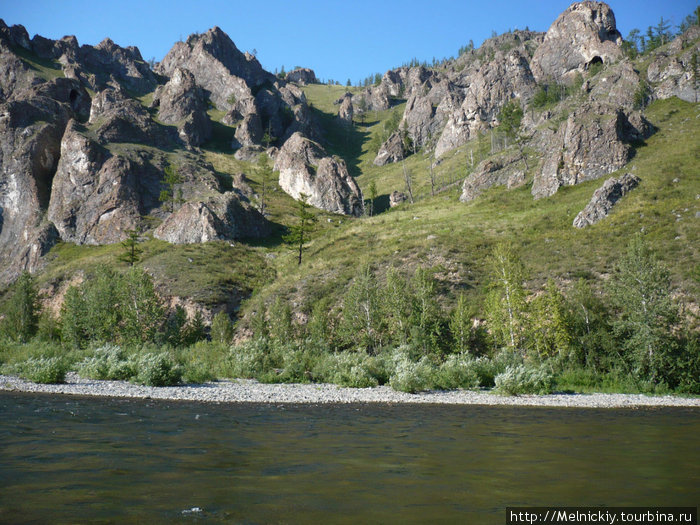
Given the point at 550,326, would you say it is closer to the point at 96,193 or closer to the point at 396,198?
the point at 396,198

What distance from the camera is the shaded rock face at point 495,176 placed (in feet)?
323

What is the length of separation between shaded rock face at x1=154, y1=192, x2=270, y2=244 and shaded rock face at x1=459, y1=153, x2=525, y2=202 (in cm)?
5271

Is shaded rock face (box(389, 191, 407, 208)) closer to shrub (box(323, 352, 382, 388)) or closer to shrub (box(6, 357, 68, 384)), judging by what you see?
shrub (box(323, 352, 382, 388))

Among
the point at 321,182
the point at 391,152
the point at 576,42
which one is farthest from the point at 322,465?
the point at 576,42

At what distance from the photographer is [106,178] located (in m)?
112

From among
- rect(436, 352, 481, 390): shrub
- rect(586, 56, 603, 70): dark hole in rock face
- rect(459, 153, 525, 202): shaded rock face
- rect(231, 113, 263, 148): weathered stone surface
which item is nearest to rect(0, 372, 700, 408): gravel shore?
rect(436, 352, 481, 390): shrub

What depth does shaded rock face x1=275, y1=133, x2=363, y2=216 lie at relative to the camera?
447 ft

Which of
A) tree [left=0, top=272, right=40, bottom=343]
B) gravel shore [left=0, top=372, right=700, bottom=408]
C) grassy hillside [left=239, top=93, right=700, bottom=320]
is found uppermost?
grassy hillside [left=239, top=93, right=700, bottom=320]

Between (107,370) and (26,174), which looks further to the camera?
(26,174)

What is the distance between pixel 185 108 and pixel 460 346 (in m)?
170

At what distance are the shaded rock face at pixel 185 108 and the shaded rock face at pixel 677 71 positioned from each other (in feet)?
509

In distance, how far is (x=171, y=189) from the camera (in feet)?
384

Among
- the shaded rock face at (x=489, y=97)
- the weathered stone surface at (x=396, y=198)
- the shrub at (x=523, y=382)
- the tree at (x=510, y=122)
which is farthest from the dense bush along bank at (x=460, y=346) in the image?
the shaded rock face at (x=489, y=97)

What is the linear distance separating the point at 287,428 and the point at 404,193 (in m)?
130
